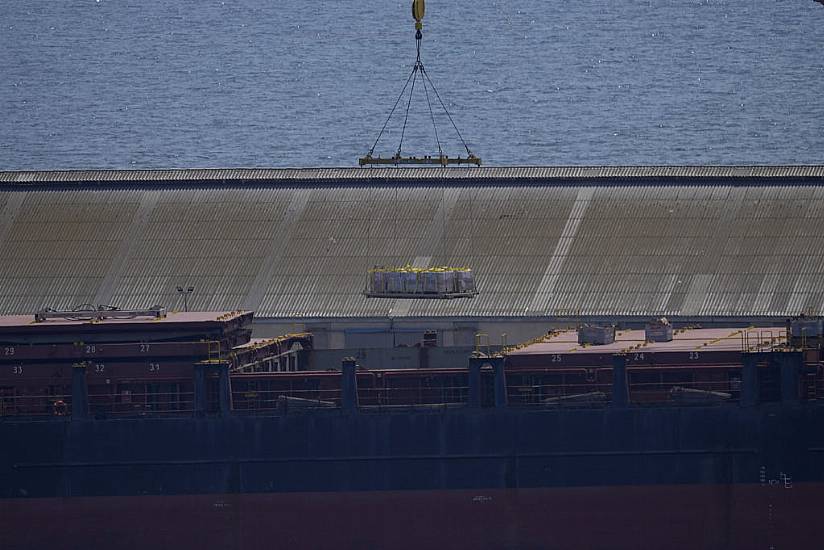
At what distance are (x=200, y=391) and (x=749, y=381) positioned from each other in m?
22.9

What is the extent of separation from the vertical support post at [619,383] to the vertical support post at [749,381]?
4.77 m

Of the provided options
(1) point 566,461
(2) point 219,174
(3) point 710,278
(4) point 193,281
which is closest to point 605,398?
(1) point 566,461

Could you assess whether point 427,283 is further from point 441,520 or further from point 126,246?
point 126,246

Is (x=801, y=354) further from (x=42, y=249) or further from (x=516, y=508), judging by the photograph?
(x=42, y=249)

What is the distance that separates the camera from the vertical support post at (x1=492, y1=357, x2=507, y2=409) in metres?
87.3

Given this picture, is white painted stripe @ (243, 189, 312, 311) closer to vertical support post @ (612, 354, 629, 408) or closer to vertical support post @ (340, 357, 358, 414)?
vertical support post @ (340, 357, 358, 414)

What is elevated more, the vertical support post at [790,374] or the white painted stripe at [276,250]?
the white painted stripe at [276,250]

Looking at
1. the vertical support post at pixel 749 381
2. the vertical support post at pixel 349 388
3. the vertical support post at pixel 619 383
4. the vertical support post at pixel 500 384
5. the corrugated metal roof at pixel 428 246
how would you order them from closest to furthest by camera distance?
1. the vertical support post at pixel 749 381
2. the vertical support post at pixel 619 383
3. the vertical support post at pixel 500 384
4. the vertical support post at pixel 349 388
5. the corrugated metal roof at pixel 428 246

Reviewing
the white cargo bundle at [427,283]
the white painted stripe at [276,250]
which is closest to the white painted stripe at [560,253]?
the white cargo bundle at [427,283]

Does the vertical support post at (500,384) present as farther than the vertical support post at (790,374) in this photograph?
Yes

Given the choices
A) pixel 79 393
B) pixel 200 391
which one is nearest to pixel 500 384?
pixel 200 391

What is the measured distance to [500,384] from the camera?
87375mm

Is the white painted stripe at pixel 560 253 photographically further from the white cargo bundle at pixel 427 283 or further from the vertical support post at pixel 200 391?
the vertical support post at pixel 200 391

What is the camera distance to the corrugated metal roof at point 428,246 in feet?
346
